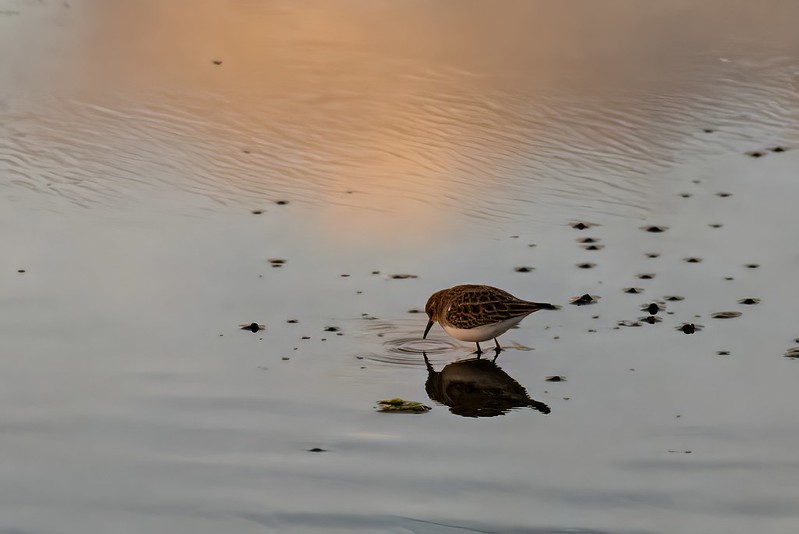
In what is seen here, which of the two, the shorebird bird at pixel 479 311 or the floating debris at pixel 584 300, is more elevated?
the shorebird bird at pixel 479 311

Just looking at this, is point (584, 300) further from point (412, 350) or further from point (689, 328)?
point (412, 350)

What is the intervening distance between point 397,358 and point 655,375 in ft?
5.46

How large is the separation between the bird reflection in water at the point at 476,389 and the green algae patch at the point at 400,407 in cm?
18

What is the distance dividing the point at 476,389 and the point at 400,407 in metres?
0.62

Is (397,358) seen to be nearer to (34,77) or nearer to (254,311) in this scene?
(254,311)

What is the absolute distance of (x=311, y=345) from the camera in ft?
29.5

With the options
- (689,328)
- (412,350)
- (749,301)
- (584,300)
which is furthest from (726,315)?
(412,350)

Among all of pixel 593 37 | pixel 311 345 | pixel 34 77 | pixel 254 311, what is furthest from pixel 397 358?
pixel 593 37

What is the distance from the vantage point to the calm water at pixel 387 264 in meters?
7.14

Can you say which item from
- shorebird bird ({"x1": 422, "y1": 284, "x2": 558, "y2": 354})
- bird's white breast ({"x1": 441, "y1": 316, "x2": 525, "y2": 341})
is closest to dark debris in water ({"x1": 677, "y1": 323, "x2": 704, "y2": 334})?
shorebird bird ({"x1": 422, "y1": 284, "x2": 558, "y2": 354})

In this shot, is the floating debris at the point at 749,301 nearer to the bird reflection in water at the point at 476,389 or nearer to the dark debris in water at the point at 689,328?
the dark debris in water at the point at 689,328

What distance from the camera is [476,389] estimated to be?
843 cm

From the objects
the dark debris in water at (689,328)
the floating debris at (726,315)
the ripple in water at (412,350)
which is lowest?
the ripple in water at (412,350)

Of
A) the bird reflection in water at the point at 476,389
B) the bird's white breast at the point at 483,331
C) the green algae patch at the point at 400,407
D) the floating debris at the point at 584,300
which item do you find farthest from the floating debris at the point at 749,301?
the green algae patch at the point at 400,407
